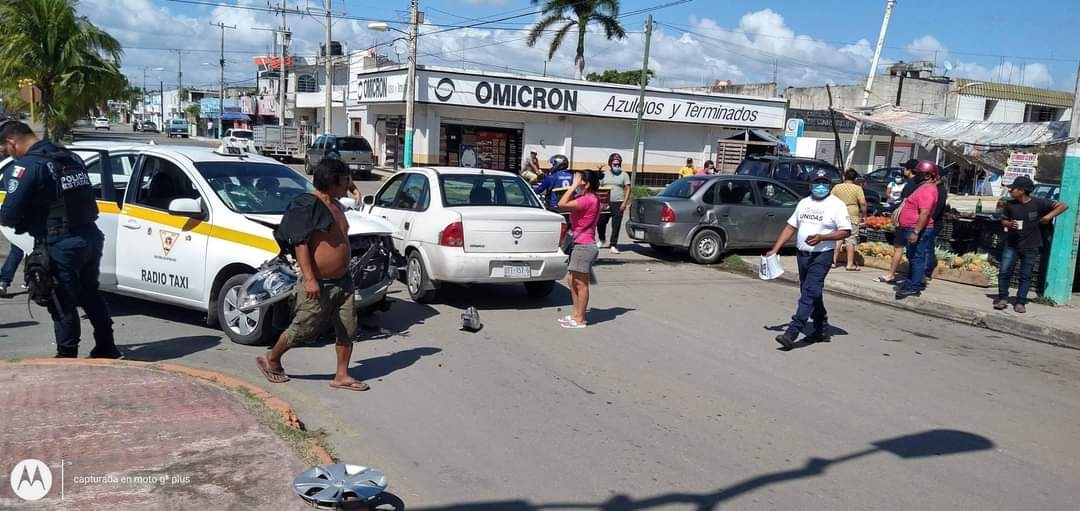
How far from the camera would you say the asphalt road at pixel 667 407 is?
4570 millimetres

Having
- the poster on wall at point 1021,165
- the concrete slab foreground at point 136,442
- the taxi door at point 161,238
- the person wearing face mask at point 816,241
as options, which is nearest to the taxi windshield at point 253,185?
the taxi door at point 161,238

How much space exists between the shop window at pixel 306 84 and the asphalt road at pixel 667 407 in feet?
179

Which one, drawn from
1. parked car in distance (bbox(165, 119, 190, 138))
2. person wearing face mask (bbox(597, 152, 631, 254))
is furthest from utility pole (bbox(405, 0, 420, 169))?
parked car in distance (bbox(165, 119, 190, 138))

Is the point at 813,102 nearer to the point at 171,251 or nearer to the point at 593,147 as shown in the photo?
the point at 593,147

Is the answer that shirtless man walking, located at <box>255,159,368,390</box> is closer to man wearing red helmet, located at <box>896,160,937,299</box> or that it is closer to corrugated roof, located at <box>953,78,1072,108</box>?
man wearing red helmet, located at <box>896,160,937,299</box>

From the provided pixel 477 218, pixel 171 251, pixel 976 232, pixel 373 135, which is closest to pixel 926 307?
pixel 976 232

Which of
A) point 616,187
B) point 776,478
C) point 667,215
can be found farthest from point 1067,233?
point 776,478

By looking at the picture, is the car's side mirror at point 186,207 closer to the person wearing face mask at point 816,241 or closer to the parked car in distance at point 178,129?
the person wearing face mask at point 816,241

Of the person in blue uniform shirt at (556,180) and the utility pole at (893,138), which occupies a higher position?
the utility pole at (893,138)

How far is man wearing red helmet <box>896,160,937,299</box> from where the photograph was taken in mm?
10547

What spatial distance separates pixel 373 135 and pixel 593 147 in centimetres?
1107

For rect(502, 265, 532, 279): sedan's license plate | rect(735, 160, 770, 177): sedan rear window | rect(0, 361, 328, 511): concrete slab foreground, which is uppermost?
rect(735, 160, 770, 177): sedan rear window

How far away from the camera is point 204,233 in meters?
7.14

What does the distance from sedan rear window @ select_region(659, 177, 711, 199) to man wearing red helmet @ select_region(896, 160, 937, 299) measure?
11.9ft
